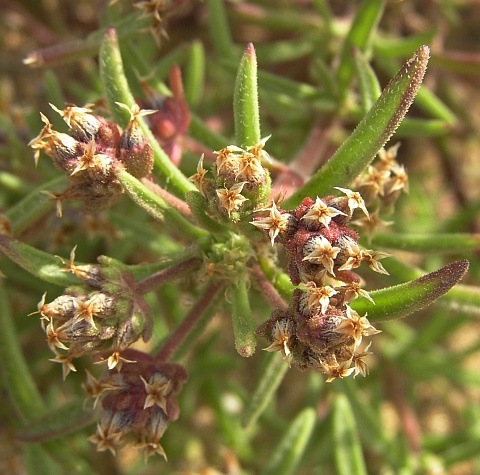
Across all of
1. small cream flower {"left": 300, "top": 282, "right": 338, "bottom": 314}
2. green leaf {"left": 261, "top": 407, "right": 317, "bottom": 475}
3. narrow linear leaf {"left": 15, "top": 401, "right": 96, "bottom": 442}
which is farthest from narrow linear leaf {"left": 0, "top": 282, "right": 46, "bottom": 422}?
small cream flower {"left": 300, "top": 282, "right": 338, "bottom": 314}

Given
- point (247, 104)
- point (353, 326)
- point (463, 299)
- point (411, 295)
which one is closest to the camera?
point (353, 326)

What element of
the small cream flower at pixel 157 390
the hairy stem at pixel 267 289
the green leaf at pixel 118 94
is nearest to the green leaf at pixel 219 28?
the green leaf at pixel 118 94

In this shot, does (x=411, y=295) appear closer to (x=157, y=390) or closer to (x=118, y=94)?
(x=157, y=390)

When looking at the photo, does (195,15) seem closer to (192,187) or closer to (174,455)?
(192,187)

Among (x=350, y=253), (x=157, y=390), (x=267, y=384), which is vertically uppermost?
(x=350, y=253)

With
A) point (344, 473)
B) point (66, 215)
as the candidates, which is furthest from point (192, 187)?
point (344, 473)

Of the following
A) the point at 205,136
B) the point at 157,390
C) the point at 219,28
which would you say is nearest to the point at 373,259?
the point at 157,390
